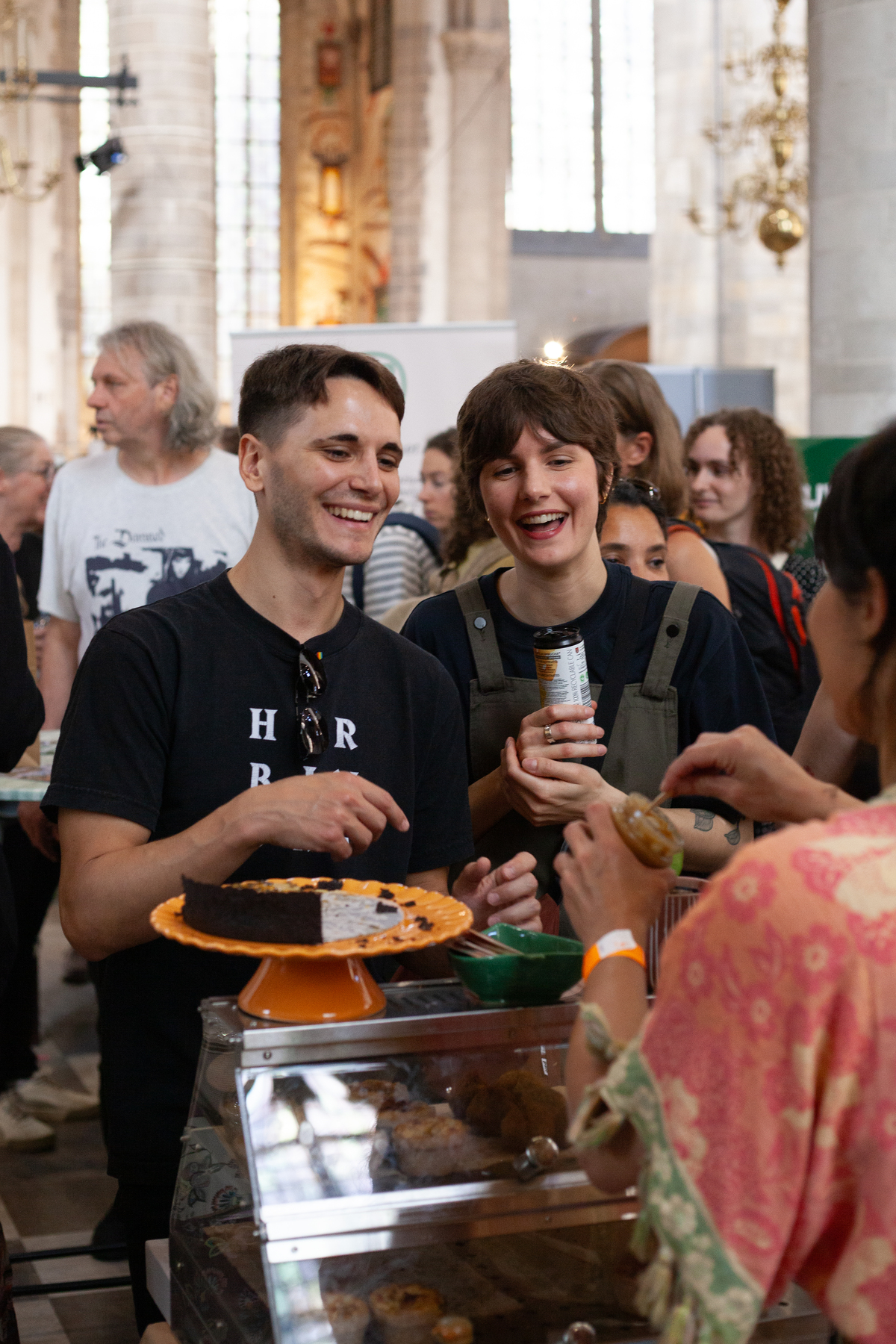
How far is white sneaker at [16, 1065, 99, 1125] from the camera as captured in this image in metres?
4.95

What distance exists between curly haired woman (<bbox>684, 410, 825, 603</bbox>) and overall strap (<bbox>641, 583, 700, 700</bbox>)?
8.43 feet

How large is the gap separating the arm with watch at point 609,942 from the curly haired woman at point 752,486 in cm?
368

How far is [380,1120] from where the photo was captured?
1.53 metres

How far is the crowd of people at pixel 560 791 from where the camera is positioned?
3.72 feet

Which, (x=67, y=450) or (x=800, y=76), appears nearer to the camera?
(x=800, y=76)

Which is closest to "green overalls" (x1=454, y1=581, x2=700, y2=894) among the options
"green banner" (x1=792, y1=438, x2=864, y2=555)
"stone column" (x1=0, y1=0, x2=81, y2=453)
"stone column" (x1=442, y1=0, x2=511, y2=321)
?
"green banner" (x1=792, y1=438, x2=864, y2=555)

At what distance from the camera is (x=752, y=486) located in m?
5.08

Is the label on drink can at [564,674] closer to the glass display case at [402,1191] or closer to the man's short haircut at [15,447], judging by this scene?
the glass display case at [402,1191]

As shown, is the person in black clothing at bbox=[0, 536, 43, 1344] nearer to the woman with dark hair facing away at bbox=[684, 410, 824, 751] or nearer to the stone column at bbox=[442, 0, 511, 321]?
the woman with dark hair facing away at bbox=[684, 410, 824, 751]

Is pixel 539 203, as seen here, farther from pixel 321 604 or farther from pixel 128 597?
pixel 321 604

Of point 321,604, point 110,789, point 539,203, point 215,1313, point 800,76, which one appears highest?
point 539,203

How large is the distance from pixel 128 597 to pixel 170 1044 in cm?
264

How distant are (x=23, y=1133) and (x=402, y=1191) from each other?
361cm

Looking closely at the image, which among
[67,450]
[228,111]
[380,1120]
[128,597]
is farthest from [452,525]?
[228,111]
